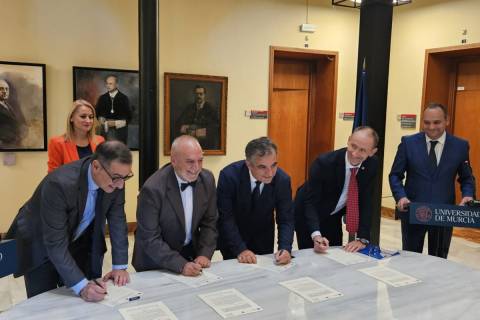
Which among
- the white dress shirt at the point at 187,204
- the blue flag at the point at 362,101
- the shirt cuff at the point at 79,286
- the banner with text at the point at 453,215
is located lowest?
the shirt cuff at the point at 79,286

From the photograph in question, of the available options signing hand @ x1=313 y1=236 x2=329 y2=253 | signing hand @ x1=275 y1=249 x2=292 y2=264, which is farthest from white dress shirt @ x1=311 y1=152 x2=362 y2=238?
signing hand @ x1=275 y1=249 x2=292 y2=264

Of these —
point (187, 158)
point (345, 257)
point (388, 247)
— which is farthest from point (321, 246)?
point (388, 247)

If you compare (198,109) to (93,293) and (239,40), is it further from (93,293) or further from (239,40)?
(93,293)

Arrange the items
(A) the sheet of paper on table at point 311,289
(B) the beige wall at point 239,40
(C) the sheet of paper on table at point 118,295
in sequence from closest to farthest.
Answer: (C) the sheet of paper on table at point 118,295
(A) the sheet of paper on table at point 311,289
(B) the beige wall at point 239,40

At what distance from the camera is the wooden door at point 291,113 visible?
639 centimetres

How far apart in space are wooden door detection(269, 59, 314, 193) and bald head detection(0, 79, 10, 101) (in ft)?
10.7

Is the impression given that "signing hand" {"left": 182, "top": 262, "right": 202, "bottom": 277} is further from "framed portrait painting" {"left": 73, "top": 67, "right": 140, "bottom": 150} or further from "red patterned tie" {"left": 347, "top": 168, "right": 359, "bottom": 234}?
"framed portrait painting" {"left": 73, "top": 67, "right": 140, "bottom": 150}

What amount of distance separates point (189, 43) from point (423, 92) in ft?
10.4

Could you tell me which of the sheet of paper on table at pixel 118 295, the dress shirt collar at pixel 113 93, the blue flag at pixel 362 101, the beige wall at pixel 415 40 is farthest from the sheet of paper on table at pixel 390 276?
the beige wall at pixel 415 40

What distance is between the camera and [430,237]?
3.24m

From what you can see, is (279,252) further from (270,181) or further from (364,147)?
(364,147)

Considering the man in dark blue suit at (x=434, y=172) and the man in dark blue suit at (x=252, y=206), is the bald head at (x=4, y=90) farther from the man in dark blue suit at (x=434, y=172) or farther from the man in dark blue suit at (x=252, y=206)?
the man in dark blue suit at (x=434, y=172)

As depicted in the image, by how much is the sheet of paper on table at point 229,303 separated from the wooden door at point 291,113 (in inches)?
176

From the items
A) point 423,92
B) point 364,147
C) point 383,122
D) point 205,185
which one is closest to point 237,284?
point 205,185
